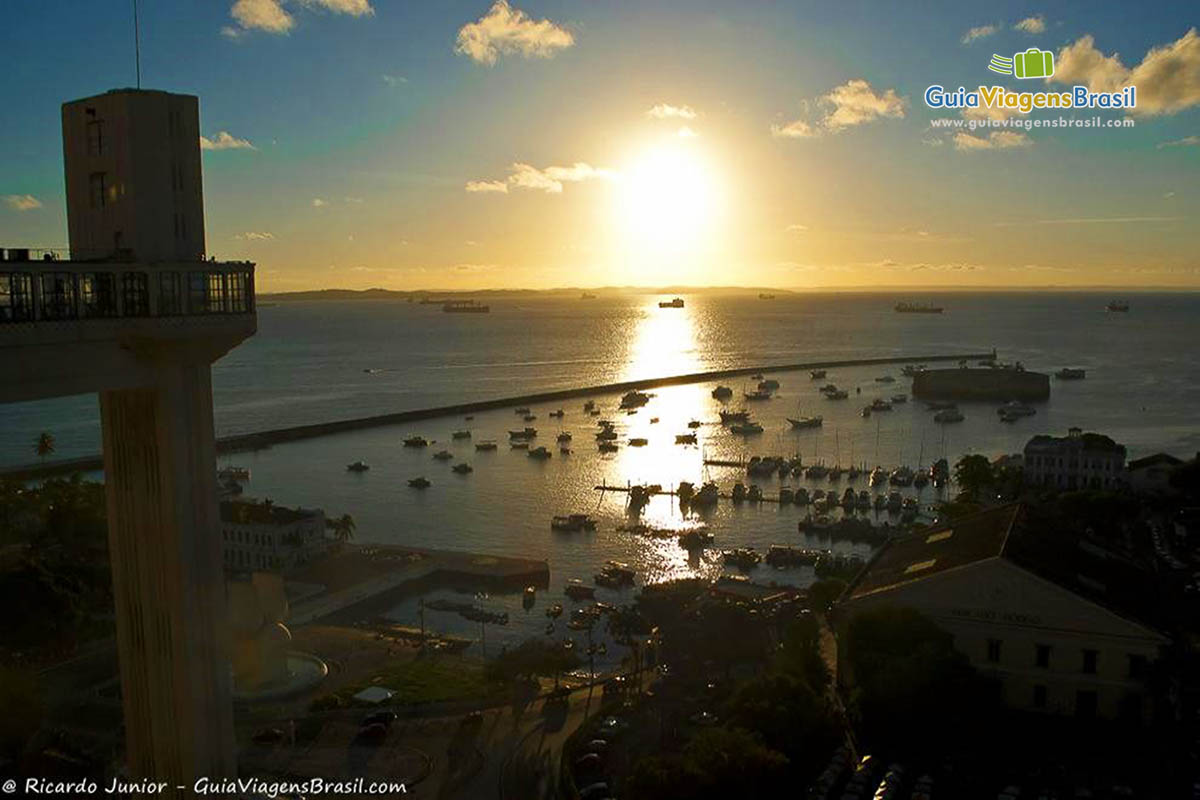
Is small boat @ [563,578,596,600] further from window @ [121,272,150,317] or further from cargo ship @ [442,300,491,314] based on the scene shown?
cargo ship @ [442,300,491,314]

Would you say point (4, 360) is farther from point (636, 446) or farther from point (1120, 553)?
point (636, 446)

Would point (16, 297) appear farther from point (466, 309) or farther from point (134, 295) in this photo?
point (466, 309)

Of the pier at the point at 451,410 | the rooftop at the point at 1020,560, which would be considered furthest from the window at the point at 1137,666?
the pier at the point at 451,410

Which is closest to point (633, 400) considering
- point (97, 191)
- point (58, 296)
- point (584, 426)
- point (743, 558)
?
point (584, 426)

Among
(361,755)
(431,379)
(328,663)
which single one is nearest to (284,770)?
(361,755)

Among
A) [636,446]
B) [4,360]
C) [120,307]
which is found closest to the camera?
[4,360]

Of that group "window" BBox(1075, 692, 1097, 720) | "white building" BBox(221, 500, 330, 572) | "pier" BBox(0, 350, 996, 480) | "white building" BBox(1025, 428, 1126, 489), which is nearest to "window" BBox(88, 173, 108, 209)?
"window" BBox(1075, 692, 1097, 720)
